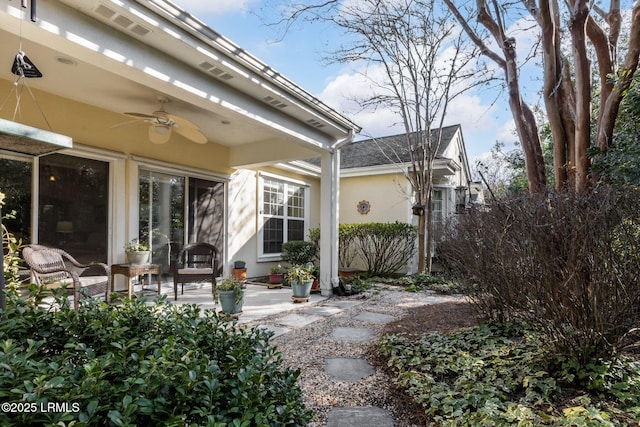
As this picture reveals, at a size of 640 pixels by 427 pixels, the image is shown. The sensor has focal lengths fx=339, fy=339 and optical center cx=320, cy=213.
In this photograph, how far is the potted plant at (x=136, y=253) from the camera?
527 centimetres

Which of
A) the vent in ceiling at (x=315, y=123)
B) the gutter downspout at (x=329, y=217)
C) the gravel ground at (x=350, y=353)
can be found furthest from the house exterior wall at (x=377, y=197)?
the vent in ceiling at (x=315, y=123)

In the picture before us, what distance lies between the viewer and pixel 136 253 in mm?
5270

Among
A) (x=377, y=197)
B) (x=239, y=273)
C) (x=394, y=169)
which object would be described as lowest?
(x=239, y=273)

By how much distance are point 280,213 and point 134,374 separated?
7987mm

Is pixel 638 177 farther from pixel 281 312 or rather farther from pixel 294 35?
pixel 294 35

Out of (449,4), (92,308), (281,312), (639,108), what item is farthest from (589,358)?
(449,4)

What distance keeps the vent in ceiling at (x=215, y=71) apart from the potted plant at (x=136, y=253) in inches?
122

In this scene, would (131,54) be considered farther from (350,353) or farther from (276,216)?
(276,216)

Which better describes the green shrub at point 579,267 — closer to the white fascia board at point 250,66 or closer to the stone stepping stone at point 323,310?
the stone stepping stone at point 323,310

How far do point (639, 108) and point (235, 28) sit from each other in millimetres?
5068

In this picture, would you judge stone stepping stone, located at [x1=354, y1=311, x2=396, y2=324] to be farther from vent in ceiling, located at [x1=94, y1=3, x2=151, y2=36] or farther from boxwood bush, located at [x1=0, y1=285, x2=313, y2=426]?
vent in ceiling, located at [x1=94, y1=3, x2=151, y2=36]

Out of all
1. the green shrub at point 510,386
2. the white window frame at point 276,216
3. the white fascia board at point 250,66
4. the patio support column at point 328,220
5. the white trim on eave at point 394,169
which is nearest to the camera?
the green shrub at point 510,386

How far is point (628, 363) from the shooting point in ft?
7.99

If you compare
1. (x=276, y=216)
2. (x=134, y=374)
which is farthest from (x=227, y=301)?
(x=276, y=216)
